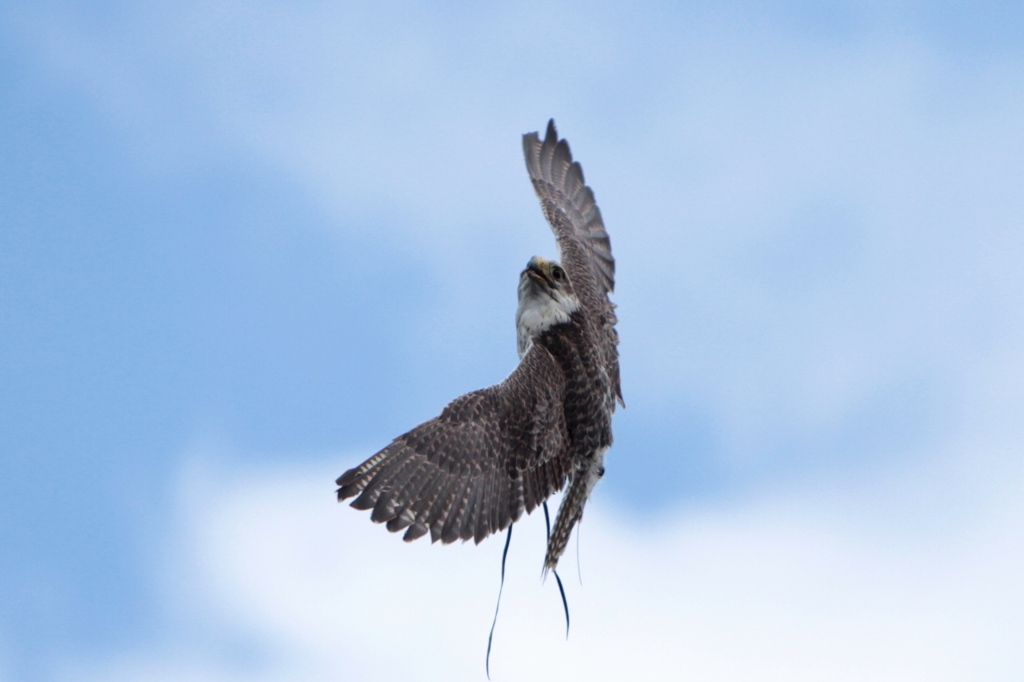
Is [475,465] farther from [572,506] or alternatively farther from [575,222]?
[575,222]

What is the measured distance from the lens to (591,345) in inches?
376

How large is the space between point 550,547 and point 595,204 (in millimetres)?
5636

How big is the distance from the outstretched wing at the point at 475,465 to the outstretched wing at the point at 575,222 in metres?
1.81

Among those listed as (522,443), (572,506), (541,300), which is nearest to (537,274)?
(541,300)

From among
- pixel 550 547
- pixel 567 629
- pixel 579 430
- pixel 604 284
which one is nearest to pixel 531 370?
pixel 579 430

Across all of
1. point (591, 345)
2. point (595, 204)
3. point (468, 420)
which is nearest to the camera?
point (468, 420)

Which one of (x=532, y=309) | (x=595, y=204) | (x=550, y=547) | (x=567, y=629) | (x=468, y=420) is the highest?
(x=595, y=204)

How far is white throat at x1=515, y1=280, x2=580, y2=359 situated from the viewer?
31.5 ft

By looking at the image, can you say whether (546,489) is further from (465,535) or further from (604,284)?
(604,284)

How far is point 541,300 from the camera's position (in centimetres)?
972

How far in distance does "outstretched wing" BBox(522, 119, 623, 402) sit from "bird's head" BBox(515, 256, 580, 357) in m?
0.63

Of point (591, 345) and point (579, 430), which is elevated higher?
point (591, 345)

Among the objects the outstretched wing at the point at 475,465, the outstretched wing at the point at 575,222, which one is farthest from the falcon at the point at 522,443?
the outstretched wing at the point at 575,222

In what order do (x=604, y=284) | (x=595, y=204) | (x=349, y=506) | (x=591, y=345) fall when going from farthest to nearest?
(x=595, y=204) → (x=604, y=284) → (x=591, y=345) → (x=349, y=506)
